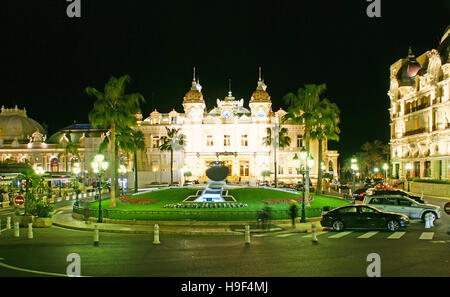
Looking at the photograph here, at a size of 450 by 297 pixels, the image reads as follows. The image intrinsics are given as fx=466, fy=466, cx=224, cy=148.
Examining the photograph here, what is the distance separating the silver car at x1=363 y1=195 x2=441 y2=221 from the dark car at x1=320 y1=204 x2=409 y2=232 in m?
4.15

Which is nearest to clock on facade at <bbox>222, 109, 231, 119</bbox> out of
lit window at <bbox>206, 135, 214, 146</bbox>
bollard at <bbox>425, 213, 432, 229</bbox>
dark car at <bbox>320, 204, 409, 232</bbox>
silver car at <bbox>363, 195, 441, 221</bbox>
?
lit window at <bbox>206, 135, 214, 146</bbox>

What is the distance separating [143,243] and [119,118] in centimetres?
1648

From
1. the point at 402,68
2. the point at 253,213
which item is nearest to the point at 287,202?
the point at 253,213

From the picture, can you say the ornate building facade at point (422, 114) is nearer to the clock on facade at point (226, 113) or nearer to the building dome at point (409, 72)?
the building dome at point (409, 72)

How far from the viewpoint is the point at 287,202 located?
115ft

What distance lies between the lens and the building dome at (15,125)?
127 metres

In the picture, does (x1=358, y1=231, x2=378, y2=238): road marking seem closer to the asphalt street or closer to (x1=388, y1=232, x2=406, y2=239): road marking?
the asphalt street

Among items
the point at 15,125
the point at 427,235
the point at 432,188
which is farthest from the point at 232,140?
the point at 427,235

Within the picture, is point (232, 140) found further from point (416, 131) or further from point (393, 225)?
point (393, 225)

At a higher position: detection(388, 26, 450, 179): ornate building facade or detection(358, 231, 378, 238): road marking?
detection(388, 26, 450, 179): ornate building facade

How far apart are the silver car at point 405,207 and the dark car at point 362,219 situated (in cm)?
415

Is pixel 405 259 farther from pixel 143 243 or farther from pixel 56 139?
pixel 56 139

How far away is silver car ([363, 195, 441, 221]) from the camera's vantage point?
28.2 metres
